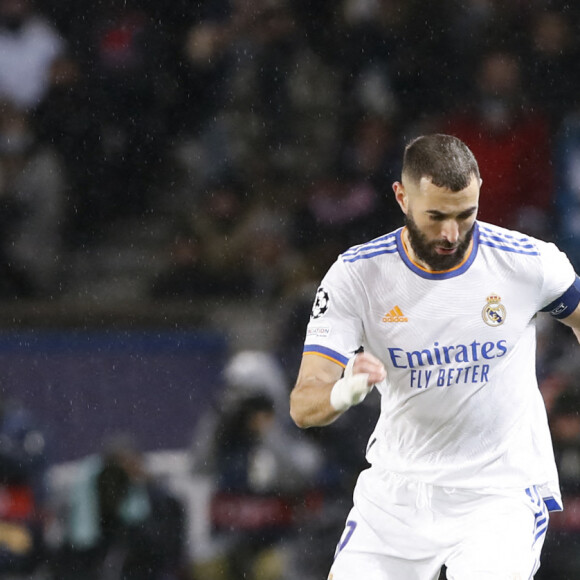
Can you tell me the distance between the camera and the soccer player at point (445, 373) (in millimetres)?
3309

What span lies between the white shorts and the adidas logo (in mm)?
462

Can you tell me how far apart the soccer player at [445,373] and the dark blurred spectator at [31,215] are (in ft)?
12.5

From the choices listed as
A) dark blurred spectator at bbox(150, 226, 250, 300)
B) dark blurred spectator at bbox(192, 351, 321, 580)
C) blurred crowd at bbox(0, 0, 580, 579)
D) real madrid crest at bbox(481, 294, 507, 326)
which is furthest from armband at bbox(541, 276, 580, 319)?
dark blurred spectator at bbox(150, 226, 250, 300)

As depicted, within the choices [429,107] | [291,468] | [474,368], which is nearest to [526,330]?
[474,368]

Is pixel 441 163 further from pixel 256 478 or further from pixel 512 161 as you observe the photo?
pixel 512 161

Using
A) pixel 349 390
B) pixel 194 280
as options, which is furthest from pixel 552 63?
pixel 349 390

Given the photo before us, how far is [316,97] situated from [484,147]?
1112mm

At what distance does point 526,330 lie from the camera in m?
3.40

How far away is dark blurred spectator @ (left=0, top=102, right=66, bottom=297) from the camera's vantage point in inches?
269

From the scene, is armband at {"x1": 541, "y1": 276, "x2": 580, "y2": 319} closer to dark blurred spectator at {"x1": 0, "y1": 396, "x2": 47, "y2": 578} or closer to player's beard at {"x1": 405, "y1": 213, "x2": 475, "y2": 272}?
player's beard at {"x1": 405, "y1": 213, "x2": 475, "y2": 272}

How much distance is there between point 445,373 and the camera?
333cm

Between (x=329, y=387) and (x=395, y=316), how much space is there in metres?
0.38

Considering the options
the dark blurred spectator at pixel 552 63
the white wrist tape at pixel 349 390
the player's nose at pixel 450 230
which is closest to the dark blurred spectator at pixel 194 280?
the dark blurred spectator at pixel 552 63

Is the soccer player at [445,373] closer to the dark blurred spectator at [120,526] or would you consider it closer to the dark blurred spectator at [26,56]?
the dark blurred spectator at [120,526]
